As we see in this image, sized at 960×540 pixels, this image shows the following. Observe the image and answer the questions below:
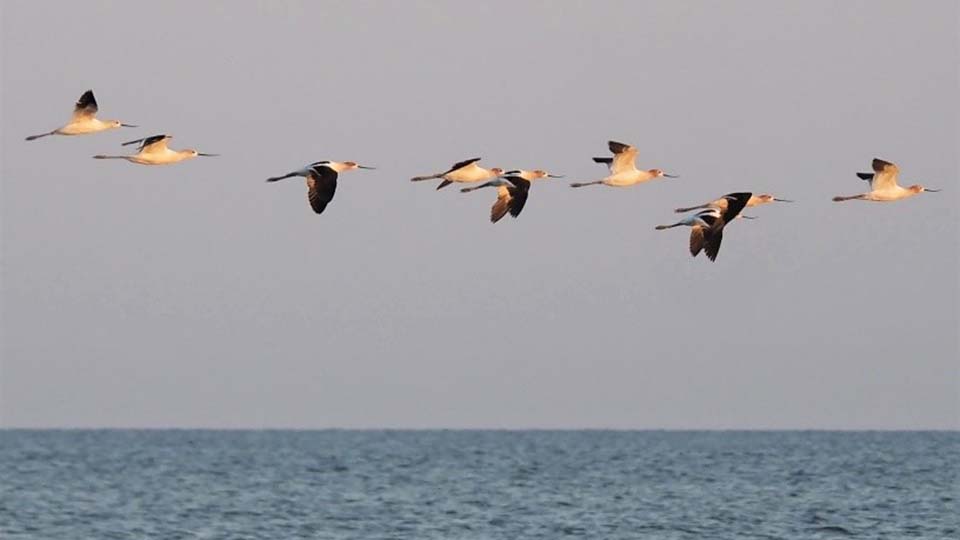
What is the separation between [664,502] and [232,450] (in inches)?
2102

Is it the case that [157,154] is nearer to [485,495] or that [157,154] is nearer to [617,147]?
[617,147]

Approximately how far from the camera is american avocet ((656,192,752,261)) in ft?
116

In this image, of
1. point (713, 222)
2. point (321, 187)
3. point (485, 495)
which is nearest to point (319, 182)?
point (321, 187)

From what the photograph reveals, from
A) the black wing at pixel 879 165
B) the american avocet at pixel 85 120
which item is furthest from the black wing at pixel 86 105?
the black wing at pixel 879 165

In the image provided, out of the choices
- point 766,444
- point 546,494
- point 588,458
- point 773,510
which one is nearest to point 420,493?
point 546,494

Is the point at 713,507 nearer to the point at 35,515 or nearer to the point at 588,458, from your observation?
the point at 35,515

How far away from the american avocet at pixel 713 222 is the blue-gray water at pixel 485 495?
1431 cm

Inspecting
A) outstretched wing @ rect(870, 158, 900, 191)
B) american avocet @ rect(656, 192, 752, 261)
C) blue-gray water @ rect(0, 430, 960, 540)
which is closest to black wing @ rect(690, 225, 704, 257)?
american avocet @ rect(656, 192, 752, 261)

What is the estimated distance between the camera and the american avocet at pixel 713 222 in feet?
116

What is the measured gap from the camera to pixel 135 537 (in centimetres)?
4975

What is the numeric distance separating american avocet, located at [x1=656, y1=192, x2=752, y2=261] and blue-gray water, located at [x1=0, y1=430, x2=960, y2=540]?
14307mm

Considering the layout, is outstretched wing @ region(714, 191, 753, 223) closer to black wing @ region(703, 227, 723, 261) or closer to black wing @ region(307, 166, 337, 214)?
black wing @ region(703, 227, 723, 261)

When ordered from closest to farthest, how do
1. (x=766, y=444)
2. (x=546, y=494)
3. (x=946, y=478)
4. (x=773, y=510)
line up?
(x=773, y=510)
(x=546, y=494)
(x=946, y=478)
(x=766, y=444)

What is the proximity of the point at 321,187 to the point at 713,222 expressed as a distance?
6366 millimetres
